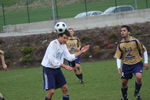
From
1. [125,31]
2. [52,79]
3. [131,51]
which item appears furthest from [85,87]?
[52,79]

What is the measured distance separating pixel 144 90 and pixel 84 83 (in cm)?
368

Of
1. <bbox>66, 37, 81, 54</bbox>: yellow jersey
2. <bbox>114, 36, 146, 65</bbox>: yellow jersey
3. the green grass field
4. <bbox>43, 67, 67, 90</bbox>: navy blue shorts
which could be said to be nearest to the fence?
the green grass field

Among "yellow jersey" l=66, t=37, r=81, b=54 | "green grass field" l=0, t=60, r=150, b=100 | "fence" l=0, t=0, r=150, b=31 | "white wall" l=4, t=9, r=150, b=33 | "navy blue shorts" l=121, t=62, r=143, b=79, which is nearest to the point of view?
"navy blue shorts" l=121, t=62, r=143, b=79

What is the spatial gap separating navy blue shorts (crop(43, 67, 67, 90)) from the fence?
2912cm

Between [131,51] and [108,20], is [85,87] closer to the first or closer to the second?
[131,51]

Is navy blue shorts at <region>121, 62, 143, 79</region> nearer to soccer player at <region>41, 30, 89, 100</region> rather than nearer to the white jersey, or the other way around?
soccer player at <region>41, 30, 89, 100</region>

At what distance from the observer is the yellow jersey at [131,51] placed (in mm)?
13367

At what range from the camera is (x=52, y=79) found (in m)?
12.1

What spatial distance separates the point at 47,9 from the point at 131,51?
36840 mm

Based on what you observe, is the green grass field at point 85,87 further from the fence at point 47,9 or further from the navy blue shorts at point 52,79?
the fence at point 47,9

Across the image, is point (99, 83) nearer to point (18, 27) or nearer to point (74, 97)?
point (74, 97)

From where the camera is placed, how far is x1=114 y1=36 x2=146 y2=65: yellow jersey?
13.4m

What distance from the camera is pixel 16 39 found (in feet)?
118

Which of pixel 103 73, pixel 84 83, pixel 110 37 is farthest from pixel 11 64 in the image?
pixel 84 83
